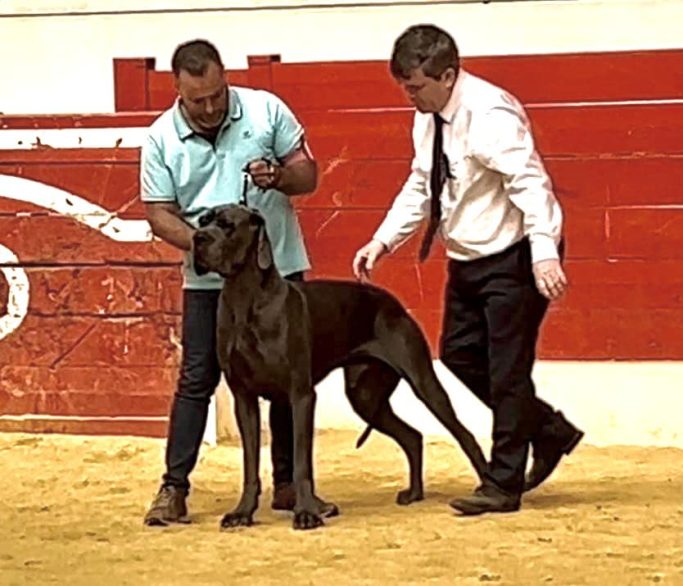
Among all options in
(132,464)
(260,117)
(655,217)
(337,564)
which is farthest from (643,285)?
(337,564)

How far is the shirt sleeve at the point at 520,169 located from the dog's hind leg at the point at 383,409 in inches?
26.9

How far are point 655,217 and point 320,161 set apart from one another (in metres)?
1.19

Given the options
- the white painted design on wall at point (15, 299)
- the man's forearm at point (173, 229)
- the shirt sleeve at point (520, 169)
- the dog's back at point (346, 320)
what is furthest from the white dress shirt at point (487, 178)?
the white painted design on wall at point (15, 299)

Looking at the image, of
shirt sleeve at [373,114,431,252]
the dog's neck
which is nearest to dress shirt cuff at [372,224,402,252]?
shirt sleeve at [373,114,431,252]

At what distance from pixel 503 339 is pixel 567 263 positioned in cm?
206

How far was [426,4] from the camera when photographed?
8.50 m

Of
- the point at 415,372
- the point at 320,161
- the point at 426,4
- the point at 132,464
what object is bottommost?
the point at 132,464

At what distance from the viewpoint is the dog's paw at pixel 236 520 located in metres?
5.09

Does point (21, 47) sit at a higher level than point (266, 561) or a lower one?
higher

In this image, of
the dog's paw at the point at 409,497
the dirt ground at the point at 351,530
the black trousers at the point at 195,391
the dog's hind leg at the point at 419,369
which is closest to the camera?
the dirt ground at the point at 351,530

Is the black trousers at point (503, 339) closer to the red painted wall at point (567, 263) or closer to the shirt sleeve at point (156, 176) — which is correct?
the shirt sleeve at point (156, 176)

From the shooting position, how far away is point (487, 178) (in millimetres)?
5125

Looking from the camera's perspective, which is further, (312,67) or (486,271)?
(312,67)

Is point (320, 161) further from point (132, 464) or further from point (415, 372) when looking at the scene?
point (415, 372)
